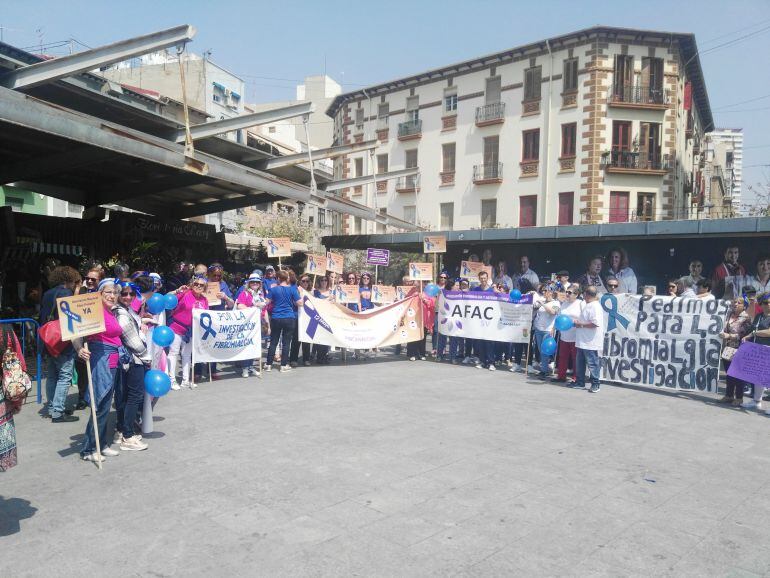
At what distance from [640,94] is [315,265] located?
28804 millimetres

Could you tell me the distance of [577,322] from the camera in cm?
1069

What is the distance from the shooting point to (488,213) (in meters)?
39.5

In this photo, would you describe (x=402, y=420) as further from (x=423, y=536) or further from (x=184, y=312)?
(x=184, y=312)

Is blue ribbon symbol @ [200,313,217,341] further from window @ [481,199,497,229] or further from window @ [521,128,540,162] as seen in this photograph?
window @ [521,128,540,162]

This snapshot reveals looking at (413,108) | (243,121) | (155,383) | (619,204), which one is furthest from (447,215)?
(155,383)

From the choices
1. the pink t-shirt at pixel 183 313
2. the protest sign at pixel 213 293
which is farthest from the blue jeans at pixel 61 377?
the protest sign at pixel 213 293

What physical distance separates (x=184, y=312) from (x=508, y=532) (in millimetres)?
7171

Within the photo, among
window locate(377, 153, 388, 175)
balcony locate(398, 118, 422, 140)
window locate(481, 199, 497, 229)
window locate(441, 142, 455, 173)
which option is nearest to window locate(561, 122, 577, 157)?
window locate(481, 199, 497, 229)

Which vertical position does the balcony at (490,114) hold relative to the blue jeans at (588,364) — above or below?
above

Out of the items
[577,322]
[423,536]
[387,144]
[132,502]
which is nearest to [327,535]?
[423,536]

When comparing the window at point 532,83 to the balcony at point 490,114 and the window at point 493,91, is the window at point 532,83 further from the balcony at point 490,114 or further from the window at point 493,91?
the window at point 493,91

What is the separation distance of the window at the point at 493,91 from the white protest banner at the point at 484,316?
2885 centimetres

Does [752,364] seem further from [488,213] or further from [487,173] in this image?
[487,173]

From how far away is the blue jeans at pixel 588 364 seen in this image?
33.8ft
